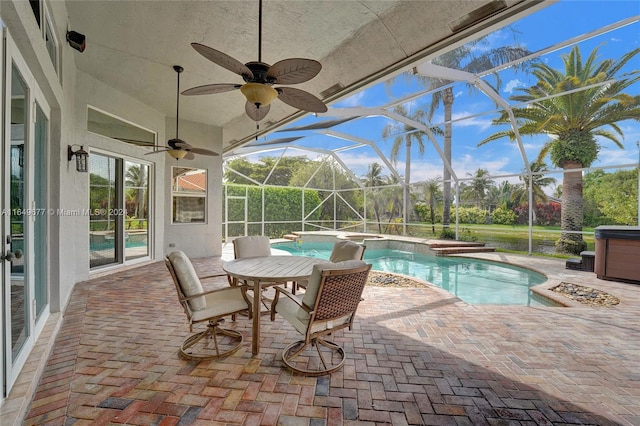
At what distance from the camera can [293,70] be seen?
223 centimetres

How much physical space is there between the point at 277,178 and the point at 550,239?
437 inches

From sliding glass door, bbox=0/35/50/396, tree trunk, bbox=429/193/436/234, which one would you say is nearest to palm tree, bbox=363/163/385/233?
tree trunk, bbox=429/193/436/234

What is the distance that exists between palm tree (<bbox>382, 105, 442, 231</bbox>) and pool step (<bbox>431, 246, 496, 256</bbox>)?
3.18 meters

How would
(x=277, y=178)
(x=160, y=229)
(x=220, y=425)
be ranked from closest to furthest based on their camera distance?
(x=220, y=425) < (x=160, y=229) < (x=277, y=178)

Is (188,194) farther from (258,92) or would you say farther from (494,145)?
(494,145)

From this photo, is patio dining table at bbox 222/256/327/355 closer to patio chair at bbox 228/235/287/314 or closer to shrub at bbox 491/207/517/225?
patio chair at bbox 228/235/287/314

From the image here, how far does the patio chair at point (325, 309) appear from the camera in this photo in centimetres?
223

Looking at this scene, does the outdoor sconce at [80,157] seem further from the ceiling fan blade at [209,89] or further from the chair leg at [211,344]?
the chair leg at [211,344]

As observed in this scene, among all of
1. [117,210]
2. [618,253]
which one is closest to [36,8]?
[117,210]

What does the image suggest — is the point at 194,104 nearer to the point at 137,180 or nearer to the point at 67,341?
the point at 137,180

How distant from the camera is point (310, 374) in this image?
91.5 inches

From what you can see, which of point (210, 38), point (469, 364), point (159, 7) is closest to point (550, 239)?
point (469, 364)

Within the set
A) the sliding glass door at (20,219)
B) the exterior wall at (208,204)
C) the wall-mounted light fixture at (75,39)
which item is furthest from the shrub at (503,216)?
the sliding glass door at (20,219)

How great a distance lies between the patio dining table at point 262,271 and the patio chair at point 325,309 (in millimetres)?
199
